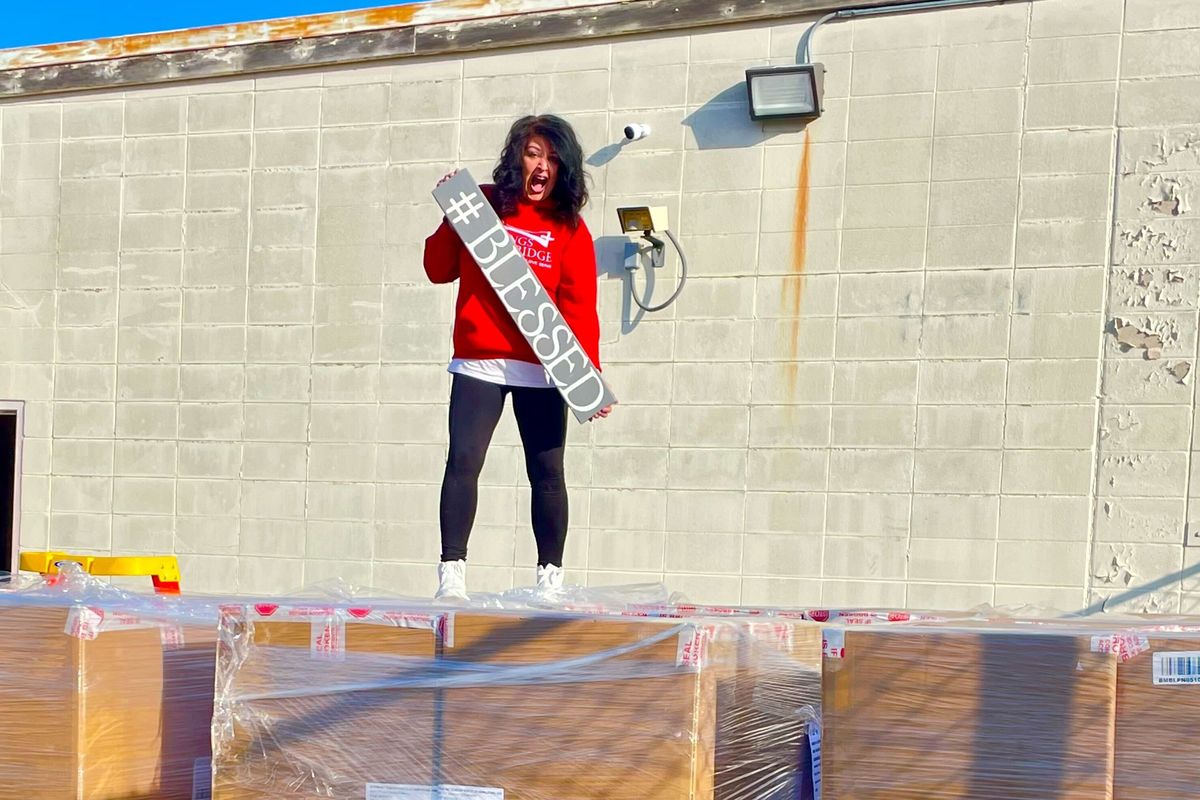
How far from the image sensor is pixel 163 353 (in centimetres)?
659

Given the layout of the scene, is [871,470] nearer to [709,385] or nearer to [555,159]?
[709,385]

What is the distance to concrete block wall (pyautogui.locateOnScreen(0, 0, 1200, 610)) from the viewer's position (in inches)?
204

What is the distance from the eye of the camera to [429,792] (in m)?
2.38

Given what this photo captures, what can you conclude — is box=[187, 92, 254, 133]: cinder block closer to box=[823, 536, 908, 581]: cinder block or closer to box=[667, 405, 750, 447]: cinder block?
box=[667, 405, 750, 447]: cinder block

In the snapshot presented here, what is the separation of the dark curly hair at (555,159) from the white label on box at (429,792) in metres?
1.82

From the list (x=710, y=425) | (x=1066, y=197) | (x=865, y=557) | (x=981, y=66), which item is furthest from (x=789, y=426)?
(x=981, y=66)

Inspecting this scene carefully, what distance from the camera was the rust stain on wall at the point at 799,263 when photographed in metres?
5.60

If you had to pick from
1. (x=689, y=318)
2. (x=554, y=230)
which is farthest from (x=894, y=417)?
(x=554, y=230)

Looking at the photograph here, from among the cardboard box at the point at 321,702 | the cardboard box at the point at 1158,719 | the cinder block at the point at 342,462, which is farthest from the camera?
the cinder block at the point at 342,462

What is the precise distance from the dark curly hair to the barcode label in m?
2.16

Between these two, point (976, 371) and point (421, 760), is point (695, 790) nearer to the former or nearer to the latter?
point (421, 760)

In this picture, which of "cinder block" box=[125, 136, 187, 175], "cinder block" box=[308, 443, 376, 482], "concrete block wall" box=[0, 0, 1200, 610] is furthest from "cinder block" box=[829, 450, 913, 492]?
"cinder block" box=[125, 136, 187, 175]

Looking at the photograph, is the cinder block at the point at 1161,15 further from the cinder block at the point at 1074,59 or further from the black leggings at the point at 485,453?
the black leggings at the point at 485,453

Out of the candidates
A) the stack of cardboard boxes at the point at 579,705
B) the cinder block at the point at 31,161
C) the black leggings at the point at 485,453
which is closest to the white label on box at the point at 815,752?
the stack of cardboard boxes at the point at 579,705
